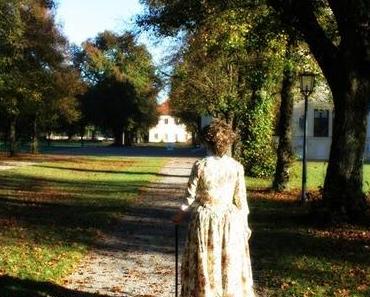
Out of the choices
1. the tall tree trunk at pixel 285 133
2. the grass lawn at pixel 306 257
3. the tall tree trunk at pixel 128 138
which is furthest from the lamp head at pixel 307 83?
the tall tree trunk at pixel 128 138

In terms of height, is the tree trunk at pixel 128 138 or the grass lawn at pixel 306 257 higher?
the tree trunk at pixel 128 138

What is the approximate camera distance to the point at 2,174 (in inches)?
1101

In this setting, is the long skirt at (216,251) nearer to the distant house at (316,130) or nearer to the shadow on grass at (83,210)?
the shadow on grass at (83,210)

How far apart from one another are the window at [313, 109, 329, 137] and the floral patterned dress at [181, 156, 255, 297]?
4842 cm

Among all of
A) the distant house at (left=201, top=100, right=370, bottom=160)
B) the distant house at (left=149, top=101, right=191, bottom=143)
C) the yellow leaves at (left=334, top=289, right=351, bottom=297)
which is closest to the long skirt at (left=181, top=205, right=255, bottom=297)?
the yellow leaves at (left=334, top=289, right=351, bottom=297)

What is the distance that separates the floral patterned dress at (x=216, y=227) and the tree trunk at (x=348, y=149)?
7554 millimetres

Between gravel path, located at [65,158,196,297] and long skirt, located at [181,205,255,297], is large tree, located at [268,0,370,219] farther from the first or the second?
long skirt, located at [181,205,255,297]

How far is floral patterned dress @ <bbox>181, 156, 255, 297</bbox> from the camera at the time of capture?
5820 mm

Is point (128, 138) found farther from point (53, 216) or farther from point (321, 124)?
point (53, 216)

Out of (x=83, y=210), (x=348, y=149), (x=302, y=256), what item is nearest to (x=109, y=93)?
(x=83, y=210)

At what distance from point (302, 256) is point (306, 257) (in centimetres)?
10

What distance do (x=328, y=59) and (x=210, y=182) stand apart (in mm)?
8143

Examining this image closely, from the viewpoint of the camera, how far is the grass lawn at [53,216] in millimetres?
9227

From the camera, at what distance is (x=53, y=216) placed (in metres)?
14.6
